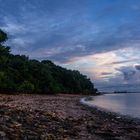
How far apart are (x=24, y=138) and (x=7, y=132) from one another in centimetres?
65

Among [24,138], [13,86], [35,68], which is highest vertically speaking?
[35,68]

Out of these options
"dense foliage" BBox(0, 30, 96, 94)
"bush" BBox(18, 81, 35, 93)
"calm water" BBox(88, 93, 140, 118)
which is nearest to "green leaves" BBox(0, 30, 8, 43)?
"dense foliage" BBox(0, 30, 96, 94)

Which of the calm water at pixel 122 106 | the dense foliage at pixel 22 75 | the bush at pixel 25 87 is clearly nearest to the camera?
the calm water at pixel 122 106

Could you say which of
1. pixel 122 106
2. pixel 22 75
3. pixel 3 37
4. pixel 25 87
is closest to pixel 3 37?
pixel 3 37

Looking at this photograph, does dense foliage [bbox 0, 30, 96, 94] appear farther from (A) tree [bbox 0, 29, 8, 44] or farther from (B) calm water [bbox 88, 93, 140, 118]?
(B) calm water [bbox 88, 93, 140, 118]

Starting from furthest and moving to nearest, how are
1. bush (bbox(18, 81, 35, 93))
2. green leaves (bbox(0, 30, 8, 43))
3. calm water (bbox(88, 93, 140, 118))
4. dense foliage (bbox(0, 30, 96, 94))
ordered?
bush (bbox(18, 81, 35, 93)) < dense foliage (bbox(0, 30, 96, 94)) < green leaves (bbox(0, 30, 8, 43)) < calm water (bbox(88, 93, 140, 118))

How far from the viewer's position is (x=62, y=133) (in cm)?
1508

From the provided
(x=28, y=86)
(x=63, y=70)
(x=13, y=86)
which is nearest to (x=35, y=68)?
(x=28, y=86)

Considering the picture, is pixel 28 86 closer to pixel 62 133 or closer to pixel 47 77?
pixel 47 77

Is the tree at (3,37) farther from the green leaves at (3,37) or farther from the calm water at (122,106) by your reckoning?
the calm water at (122,106)

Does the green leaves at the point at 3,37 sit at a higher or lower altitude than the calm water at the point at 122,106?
higher

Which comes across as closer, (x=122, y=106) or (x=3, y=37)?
(x=122, y=106)

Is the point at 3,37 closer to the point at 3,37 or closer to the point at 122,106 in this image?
the point at 3,37

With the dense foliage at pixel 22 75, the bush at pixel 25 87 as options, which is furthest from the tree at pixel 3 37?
the bush at pixel 25 87
